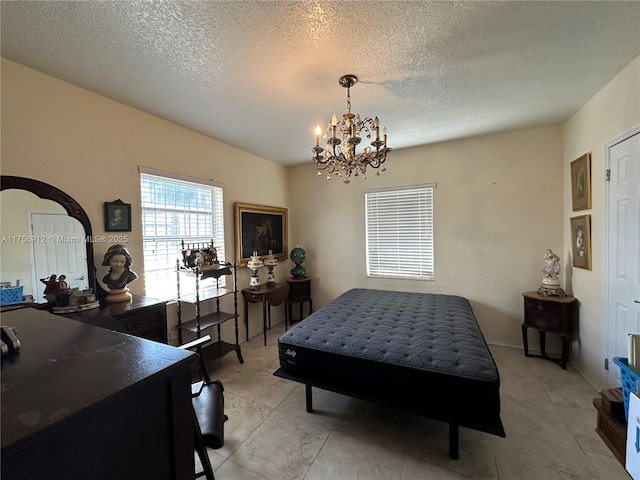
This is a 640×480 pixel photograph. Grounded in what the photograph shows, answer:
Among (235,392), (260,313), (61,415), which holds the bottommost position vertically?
(235,392)

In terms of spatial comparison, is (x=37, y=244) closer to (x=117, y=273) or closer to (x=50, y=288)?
(x=50, y=288)

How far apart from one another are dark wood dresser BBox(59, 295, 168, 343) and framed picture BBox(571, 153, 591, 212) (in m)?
3.94

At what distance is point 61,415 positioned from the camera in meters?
0.51

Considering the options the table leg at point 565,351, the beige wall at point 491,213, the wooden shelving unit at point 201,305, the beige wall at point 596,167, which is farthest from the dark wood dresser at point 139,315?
the table leg at point 565,351

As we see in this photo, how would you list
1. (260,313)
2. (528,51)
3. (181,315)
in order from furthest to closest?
(260,313) → (181,315) → (528,51)

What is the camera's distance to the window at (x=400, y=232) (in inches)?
144

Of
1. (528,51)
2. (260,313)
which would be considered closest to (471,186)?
(528,51)

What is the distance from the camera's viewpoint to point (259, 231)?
3.89m

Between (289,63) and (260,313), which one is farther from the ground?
(289,63)

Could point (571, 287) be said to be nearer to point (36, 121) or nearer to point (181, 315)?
point (181, 315)

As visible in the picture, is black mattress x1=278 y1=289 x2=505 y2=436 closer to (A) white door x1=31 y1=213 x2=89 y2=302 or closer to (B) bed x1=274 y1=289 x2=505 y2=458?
(B) bed x1=274 y1=289 x2=505 y2=458

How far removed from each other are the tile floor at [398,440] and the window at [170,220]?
1334 mm

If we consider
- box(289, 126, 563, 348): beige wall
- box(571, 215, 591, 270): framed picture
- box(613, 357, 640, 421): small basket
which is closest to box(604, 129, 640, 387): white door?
box(571, 215, 591, 270): framed picture

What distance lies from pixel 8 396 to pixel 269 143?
321cm
